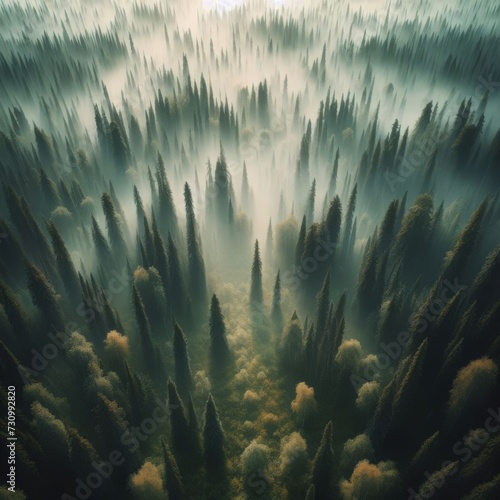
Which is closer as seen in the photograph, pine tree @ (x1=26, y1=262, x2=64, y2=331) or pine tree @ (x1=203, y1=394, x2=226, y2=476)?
pine tree @ (x1=203, y1=394, x2=226, y2=476)

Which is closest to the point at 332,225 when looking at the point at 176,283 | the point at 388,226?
the point at 388,226

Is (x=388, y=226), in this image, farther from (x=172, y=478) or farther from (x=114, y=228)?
(x=114, y=228)

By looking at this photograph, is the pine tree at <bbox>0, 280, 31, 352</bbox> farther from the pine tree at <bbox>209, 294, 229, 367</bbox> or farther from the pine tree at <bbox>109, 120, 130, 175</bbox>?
the pine tree at <bbox>109, 120, 130, 175</bbox>

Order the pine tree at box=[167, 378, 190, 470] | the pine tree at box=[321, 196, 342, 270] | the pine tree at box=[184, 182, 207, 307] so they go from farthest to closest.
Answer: the pine tree at box=[321, 196, 342, 270] < the pine tree at box=[184, 182, 207, 307] < the pine tree at box=[167, 378, 190, 470]

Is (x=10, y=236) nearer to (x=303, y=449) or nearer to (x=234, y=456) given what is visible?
(x=234, y=456)

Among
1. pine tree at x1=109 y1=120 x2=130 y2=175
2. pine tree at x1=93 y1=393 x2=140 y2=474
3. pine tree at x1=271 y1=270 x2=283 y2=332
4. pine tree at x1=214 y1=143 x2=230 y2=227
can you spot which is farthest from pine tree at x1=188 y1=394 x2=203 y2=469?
pine tree at x1=109 y1=120 x2=130 y2=175
